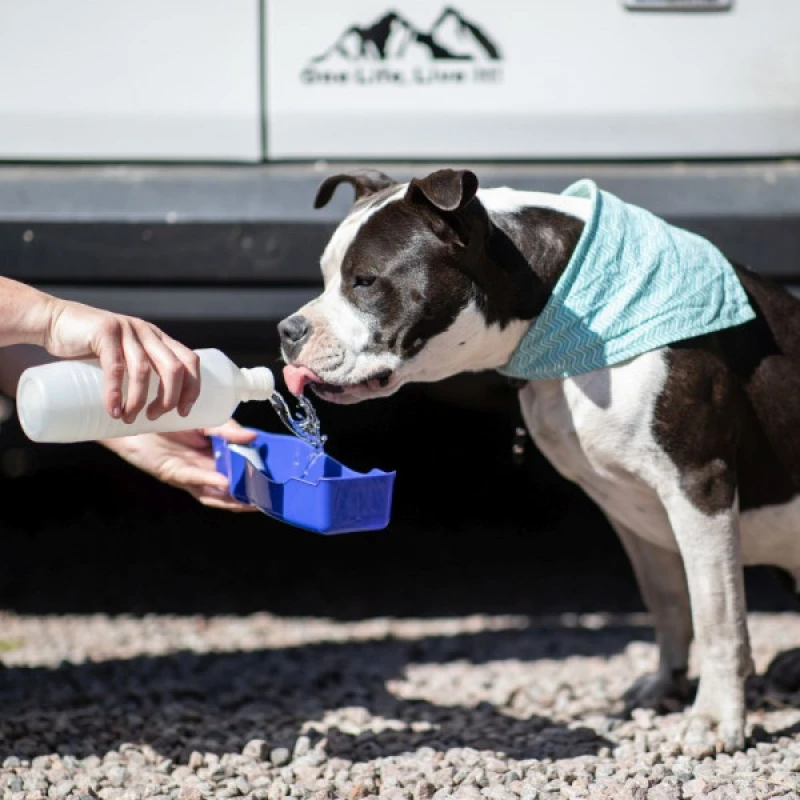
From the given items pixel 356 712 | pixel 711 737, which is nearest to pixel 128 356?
pixel 356 712

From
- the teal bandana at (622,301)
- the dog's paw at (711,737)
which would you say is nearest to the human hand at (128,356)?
the teal bandana at (622,301)

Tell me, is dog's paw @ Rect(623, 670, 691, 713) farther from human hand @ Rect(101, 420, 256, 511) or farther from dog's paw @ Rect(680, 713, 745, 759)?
human hand @ Rect(101, 420, 256, 511)

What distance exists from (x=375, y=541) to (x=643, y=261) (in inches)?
100

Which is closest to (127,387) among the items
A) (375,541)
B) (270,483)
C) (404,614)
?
(270,483)

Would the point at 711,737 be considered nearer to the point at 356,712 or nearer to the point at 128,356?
the point at 356,712

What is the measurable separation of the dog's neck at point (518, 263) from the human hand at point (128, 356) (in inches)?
30.6

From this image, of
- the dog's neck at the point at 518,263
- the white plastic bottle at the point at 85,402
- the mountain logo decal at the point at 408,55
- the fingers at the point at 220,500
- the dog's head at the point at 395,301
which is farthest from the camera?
the mountain logo decal at the point at 408,55

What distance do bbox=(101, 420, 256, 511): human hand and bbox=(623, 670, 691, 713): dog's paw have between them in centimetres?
118

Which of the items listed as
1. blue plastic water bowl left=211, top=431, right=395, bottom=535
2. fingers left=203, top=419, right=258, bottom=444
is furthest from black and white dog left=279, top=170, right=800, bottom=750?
fingers left=203, top=419, right=258, bottom=444

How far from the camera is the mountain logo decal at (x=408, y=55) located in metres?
3.64

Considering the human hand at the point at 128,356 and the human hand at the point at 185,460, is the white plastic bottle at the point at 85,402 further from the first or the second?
the human hand at the point at 185,460

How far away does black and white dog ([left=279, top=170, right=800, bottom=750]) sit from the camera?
310 cm

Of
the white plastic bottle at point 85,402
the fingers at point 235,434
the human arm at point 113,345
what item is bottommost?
the fingers at point 235,434

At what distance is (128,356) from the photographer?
2666 millimetres
